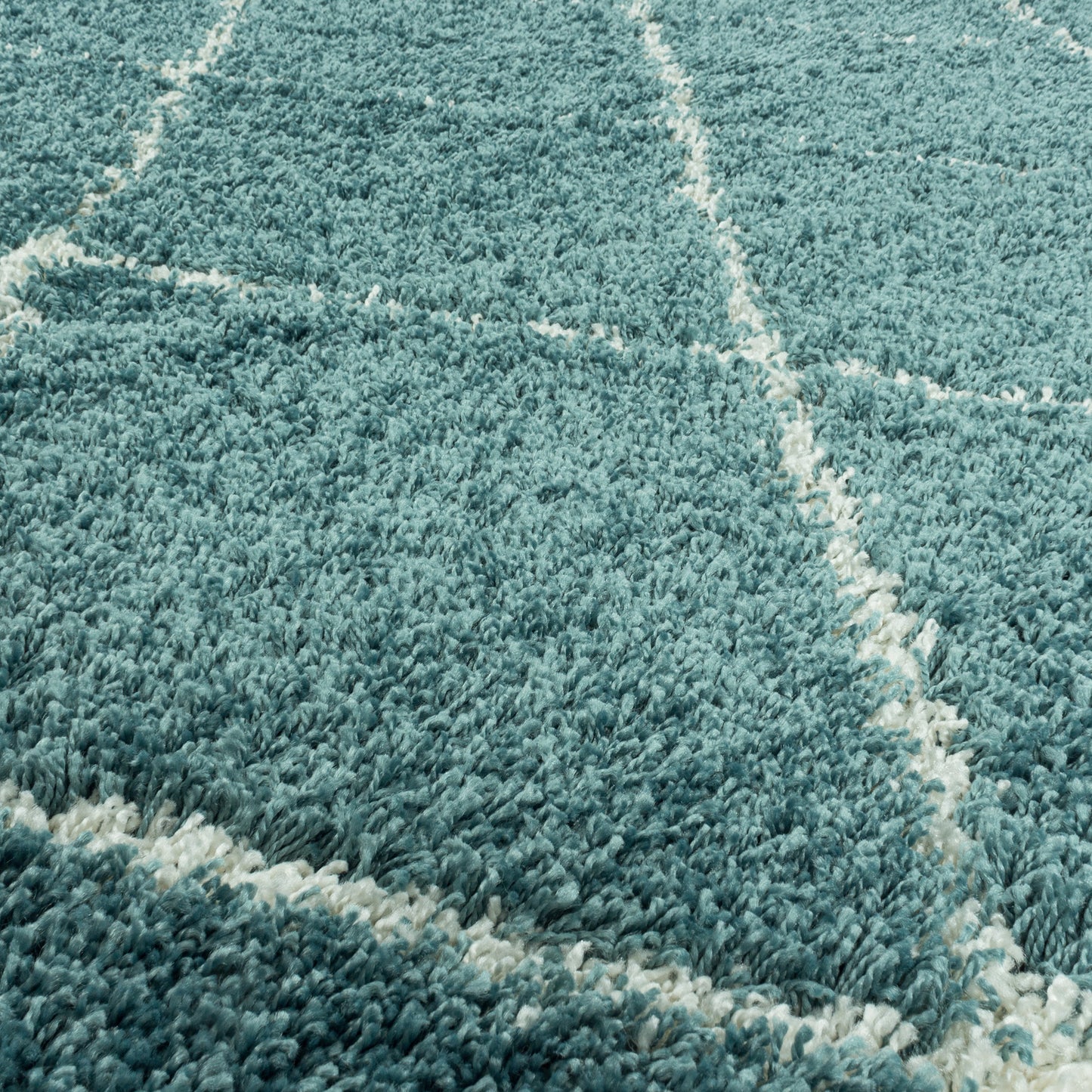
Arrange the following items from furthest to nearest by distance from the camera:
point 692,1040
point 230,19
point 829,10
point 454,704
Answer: point 829,10 < point 230,19 < point 454,704 < point 692,1040

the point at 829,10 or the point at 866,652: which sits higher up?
the point at 829,10

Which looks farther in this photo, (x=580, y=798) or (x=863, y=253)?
(x=863, y=253)

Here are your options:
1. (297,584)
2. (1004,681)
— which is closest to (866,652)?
(1004,681)

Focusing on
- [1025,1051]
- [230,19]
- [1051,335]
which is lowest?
[1025,1051]

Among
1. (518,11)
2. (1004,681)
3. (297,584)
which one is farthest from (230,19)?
(1004,681)

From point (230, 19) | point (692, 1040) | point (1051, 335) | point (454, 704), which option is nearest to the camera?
point (692, 1040)

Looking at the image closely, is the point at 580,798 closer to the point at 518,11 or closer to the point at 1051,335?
the point at 1051,335
